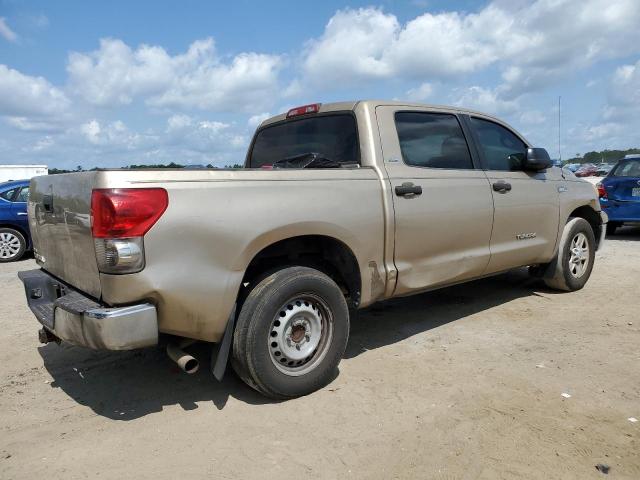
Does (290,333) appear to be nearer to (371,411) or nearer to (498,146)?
(371,411)

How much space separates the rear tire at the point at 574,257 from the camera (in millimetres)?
5645

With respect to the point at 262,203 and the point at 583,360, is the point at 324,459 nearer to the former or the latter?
the point at 262,203

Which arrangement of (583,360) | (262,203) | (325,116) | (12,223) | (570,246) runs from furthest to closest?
(12,223), (570,246), (325,116), (583,360), (262,203)

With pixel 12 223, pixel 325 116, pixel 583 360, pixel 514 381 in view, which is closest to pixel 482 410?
pixel 514 381

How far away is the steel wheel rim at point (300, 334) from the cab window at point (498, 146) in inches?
91.2

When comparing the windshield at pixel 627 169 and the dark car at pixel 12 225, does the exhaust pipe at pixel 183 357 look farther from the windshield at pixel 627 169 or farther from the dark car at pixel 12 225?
the windshield at pixel 627 169

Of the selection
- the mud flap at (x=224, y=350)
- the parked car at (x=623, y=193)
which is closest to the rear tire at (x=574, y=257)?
the mud flap at (x=224, y=350)

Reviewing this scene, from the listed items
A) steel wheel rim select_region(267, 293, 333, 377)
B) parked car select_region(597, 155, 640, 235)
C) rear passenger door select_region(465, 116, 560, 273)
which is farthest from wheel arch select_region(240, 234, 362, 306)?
parked car select_region(597, 155, 640, 235)

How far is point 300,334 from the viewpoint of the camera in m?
3.43

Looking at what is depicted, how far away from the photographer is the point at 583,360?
3936mm

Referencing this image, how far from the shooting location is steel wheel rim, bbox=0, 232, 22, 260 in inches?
380

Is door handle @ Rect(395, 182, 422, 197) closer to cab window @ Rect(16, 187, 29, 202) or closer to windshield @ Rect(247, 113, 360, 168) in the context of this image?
windshield @ Rect(247, 113, 360, 168)

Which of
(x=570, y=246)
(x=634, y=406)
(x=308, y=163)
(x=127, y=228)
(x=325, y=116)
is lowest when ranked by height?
(x=634, y=406)

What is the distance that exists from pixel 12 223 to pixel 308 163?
796 centimetres
